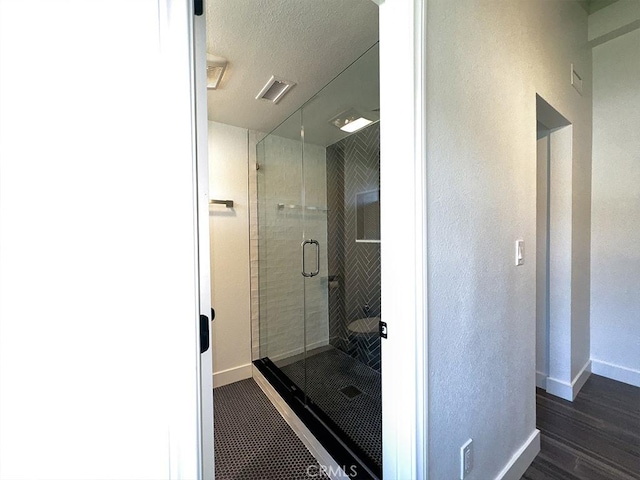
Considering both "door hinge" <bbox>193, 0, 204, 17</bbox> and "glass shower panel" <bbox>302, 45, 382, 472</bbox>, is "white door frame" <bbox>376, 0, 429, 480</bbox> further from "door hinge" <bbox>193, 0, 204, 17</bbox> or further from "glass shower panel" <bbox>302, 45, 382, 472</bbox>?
"glass shower panel" <bbox>302, 45, 382, 472</bbox>

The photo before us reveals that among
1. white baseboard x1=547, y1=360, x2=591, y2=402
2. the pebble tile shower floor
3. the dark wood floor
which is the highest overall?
white baseboard x1=547, y1=360, x2=591, y2=402

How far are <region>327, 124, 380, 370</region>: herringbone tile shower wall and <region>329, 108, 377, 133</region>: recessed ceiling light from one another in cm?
5

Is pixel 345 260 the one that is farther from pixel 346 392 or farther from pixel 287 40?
pixel 287 40

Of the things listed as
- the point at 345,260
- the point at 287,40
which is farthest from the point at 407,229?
the point at 345,260

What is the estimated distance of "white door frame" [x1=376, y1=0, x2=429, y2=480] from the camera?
91 cm

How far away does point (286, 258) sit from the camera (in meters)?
2.69

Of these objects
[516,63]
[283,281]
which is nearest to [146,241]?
[516,63]

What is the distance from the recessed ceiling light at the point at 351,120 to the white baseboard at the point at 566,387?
2.52 m

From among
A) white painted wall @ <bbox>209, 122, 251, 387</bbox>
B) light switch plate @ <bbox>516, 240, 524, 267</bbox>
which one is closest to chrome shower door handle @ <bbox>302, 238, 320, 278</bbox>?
white painted wall @ <bbox>209, 122, 251, 387</bbox>

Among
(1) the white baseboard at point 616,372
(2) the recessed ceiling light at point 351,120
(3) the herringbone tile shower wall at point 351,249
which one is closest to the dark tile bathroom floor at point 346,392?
(3) the herringbone tile shower wall at point 351,249

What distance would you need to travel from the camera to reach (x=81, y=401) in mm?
495

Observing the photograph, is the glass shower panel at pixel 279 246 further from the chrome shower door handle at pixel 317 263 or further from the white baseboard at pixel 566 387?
the white baseboard at pixel 566 387

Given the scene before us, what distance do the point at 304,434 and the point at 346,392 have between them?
0.46 meters

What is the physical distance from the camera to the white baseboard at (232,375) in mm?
2453
